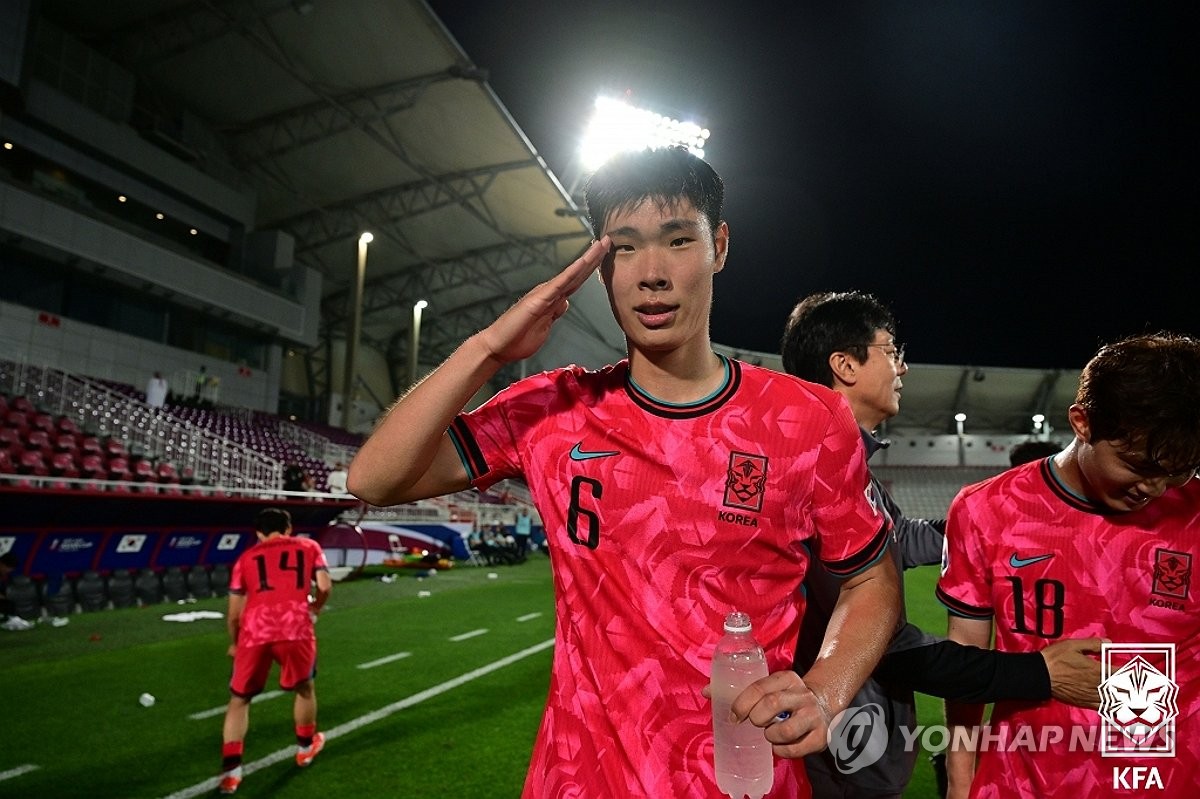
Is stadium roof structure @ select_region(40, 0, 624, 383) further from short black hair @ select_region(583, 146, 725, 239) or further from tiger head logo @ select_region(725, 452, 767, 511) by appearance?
tiger head logo @ select_region(725, 452, 767, 511)

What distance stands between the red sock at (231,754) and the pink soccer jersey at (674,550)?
4748 mm

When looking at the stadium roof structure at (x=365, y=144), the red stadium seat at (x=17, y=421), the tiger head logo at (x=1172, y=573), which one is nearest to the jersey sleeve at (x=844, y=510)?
the tiger head logo at (x=1172, y=573)

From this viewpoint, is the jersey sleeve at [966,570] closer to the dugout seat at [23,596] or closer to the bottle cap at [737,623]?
the bottle cap at [737,623]

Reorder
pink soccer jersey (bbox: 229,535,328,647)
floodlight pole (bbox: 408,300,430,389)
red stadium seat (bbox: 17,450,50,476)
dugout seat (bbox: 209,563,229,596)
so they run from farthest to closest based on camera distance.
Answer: floodlight pole (bbox: 408,300,430,389), dugout seat (bbox: 209,563,229,596), red stadium seat (bbox: 17,450,50,476), pink soccer jersey (bbox: 229,535,328,647)

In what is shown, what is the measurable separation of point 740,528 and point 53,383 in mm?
21558

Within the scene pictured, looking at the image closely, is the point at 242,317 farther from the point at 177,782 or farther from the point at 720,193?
the point at 720,193

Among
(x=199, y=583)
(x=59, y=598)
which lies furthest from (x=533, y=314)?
(x=199, y=583)

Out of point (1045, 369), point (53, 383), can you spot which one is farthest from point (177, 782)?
point (1045, 369)

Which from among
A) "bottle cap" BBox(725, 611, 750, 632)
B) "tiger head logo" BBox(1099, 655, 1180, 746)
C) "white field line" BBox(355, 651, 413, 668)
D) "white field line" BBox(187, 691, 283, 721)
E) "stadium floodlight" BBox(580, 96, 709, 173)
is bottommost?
"white field line" BBox(355, 651, 413, 668)

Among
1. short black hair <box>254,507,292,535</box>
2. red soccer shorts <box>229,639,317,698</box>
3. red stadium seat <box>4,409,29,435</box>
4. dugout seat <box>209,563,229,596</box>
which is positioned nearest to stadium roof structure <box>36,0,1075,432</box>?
red stadium seat <box>4,409,29,435</box>

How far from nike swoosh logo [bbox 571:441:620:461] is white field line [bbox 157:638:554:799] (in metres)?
5.03

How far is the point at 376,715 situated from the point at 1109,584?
21.9ft

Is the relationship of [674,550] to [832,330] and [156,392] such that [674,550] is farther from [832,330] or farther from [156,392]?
[156,392]

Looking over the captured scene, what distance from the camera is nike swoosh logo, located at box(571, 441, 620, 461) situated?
1.85 metres
